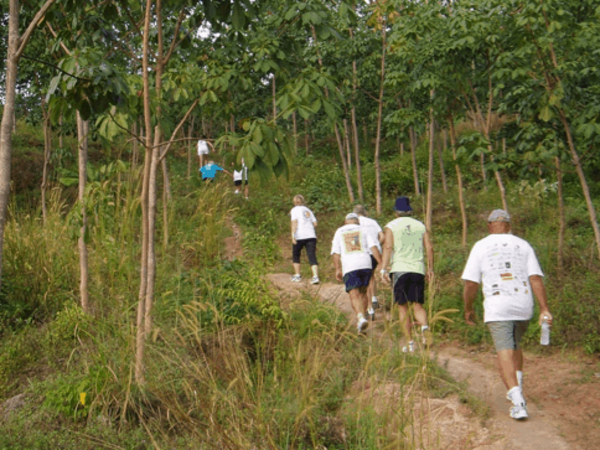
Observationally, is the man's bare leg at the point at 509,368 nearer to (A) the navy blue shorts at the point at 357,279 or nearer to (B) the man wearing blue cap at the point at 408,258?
(B) the man wearing blue cap at the point at 408,258

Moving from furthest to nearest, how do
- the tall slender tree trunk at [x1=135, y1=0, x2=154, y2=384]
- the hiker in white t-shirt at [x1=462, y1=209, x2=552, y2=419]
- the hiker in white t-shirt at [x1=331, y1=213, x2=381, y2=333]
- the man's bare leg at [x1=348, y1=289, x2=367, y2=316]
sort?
1. the hiker in white t-shirt at [x1=331, y1=213, x2=381, y2=333]
2. the man's bare leg at [x1=348, y1=289, x2=367, y2=316]
3. the hiker in white t-shirt at [x1=462, y1=209, x2=552, y2=419]
4. the tall slender tree trunk at [x1=135, y1=0, x2=154, y2=384]

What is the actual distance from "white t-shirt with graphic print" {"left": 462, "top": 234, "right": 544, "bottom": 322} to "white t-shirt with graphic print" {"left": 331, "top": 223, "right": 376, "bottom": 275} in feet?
8.76

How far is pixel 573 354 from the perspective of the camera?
7.14 m

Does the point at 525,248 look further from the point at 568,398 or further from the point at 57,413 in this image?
the point at 57,413

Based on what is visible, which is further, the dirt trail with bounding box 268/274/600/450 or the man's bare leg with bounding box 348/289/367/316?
the man's bare leg with bounding box 348/289/367/316

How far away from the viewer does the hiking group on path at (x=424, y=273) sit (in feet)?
17.4

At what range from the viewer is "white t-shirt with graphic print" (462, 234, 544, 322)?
17.5ft

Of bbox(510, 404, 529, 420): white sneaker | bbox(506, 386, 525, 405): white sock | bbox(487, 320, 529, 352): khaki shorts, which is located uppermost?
bbox(487, 320, 529, 352): khaki shorts

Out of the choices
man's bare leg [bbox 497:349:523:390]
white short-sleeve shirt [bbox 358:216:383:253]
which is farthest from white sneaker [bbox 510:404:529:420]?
white short-sleeve shirt [bbox 358:216:383:253]

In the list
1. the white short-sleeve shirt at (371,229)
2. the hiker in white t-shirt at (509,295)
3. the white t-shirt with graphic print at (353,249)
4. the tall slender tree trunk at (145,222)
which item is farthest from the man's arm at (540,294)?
the white short-sleeve shirt at (371,229)

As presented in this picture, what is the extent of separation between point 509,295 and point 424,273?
207 centimetres

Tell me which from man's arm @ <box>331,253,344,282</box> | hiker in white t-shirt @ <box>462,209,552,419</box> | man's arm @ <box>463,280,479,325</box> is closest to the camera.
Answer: hiker in white t-shirt @ <box>462,209,552,419</box>

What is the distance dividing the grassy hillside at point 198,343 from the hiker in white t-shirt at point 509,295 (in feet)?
2.34

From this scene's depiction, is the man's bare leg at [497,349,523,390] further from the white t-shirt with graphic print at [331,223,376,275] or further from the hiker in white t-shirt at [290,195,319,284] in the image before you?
the hiker in white t-shirt at [290,195,319,284]
